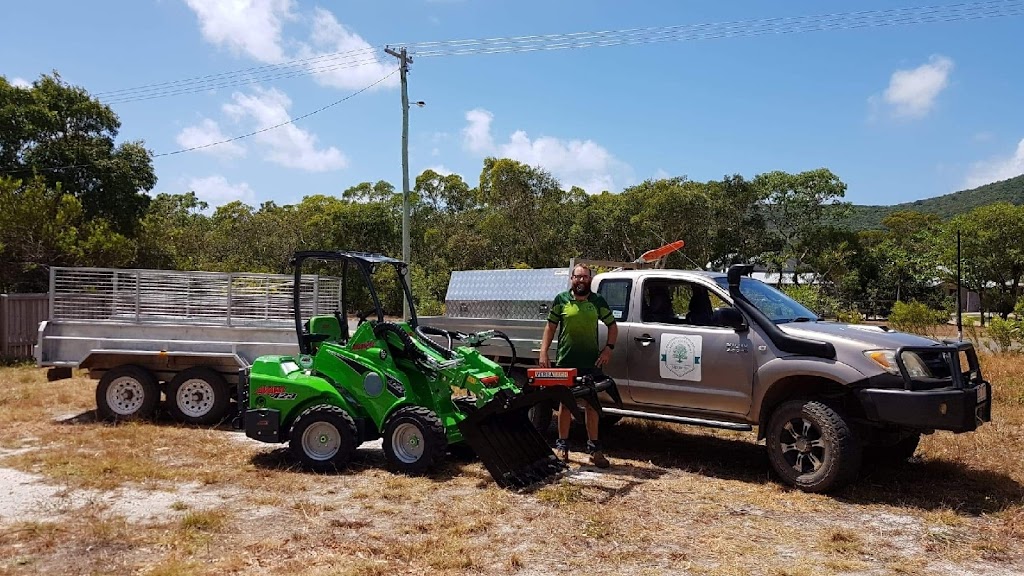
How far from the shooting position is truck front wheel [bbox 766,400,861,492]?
20.8ft

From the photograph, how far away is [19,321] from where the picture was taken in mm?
17406

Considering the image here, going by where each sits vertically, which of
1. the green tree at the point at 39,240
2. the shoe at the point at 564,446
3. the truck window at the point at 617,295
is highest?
the green tree at the point at 39,240

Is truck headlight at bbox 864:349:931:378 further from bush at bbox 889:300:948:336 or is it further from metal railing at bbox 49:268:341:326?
bush at bbox 889:300:948:336

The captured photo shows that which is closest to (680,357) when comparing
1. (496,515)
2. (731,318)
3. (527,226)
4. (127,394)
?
(731,318)

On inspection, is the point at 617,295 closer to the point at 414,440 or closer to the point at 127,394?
the point at 414,440

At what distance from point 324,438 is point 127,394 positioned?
13.3 ft

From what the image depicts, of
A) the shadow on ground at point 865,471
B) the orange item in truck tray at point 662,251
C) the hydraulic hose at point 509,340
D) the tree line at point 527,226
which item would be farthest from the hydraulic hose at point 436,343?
the tree line at point 527,226

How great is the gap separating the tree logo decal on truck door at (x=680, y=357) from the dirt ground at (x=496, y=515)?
92 centimetres

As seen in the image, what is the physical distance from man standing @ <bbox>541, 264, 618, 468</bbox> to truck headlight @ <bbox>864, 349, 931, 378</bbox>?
228 cm

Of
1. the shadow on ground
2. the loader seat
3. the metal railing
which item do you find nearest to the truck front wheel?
the shadow on ground

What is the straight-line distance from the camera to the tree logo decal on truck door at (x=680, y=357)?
7332 mm

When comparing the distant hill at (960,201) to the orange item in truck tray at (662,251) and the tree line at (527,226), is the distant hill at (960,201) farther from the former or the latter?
the orange item in truck tray at (662,251)

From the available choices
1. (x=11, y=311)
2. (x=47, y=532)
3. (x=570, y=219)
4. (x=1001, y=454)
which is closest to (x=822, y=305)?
(x=570, y=219)

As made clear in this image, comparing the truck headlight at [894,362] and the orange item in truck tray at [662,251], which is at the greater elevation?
the orange item in truck tray at [662,251]
